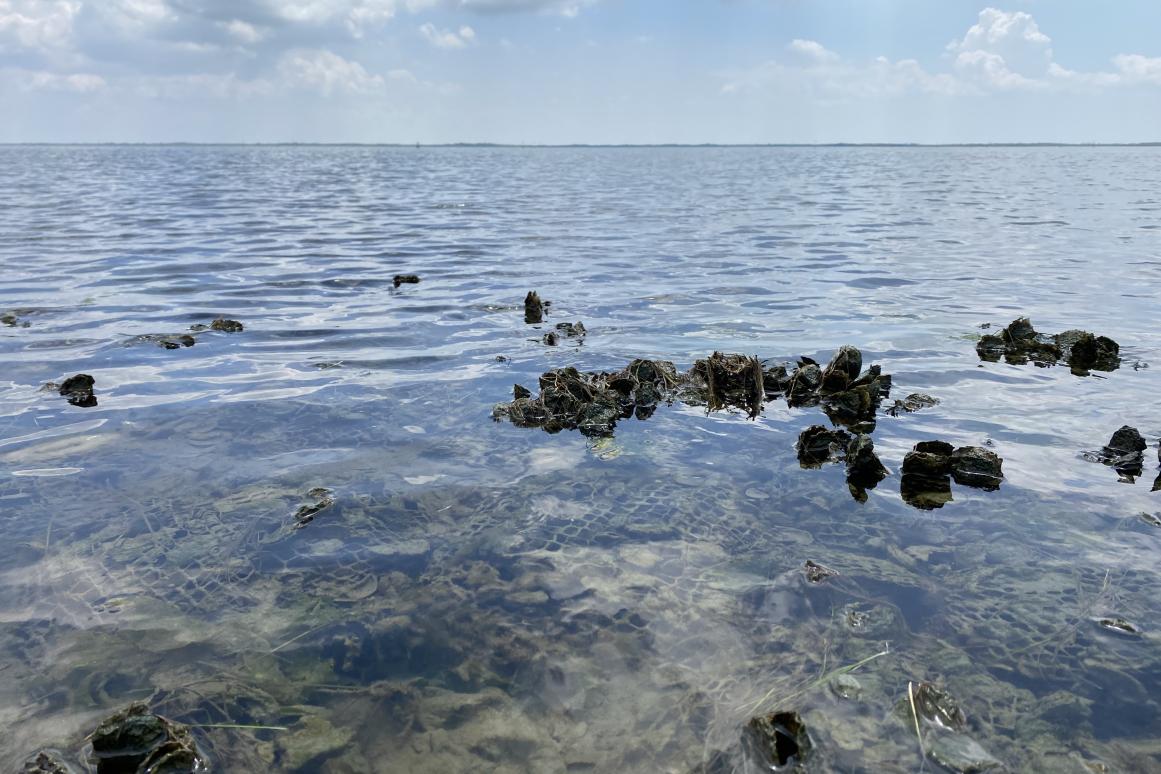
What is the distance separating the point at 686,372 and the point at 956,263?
15.1m

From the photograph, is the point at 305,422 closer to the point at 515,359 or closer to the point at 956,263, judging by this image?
the point at 515,359

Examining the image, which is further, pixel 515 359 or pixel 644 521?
pixel 515 359

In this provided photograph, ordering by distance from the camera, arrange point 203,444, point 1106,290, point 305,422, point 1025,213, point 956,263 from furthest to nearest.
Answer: point 1025,213
point 956,263
point 1106,290
point 305,422
point 203,444

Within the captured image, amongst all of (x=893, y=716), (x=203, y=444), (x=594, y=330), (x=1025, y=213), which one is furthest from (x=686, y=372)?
(x=1025, y=213)

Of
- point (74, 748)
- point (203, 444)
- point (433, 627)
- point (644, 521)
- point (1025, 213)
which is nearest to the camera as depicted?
point (74, 748)

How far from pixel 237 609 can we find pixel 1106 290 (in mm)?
19385

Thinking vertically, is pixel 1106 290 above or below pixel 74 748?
above

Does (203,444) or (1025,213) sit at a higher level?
(1025,213)

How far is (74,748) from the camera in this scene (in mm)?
4258

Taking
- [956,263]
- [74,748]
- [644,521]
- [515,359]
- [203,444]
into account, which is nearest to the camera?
[74,748]

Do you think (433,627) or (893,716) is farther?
(433,627)

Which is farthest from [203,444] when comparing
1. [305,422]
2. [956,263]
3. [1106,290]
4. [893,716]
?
[956,263]

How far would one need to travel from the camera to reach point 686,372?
11141mm

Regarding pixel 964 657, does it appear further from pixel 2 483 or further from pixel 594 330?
pixel 594 330
